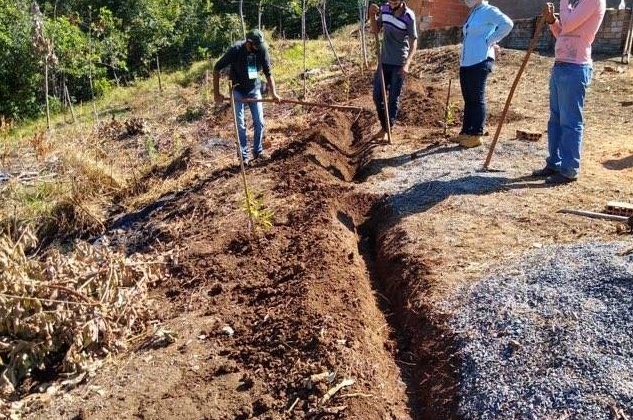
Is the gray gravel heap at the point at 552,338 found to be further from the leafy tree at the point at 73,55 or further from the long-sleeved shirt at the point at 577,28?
the leafy tree at the point at 73,55

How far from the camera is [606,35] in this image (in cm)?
1152

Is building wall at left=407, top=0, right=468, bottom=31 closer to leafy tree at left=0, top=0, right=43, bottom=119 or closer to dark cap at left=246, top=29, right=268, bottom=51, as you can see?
dark cap at left=246, top=29, right=268, bottom=51

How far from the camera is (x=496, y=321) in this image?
3.40 metres

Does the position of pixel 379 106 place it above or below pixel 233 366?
above

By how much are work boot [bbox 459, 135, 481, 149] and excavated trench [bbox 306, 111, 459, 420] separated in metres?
1.15

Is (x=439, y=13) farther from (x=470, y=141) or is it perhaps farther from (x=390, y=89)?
(x=470, y=141)

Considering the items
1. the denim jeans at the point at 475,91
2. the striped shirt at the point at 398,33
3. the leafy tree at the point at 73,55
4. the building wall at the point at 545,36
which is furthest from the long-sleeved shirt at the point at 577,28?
the leafy tree at the point at 73,55

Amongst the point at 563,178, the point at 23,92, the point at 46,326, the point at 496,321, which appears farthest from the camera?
the point at 23,92

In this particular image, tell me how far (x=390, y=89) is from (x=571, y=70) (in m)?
2.26

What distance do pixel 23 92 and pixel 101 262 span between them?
16.0 meters

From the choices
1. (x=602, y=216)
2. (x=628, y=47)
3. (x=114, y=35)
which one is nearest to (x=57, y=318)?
(x=602, y=216)

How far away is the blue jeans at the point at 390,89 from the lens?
22.1 ft

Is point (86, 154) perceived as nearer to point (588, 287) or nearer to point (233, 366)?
point (233, 366)

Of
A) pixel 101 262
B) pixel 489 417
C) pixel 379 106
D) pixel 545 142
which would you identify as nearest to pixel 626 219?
pixel 489 417
